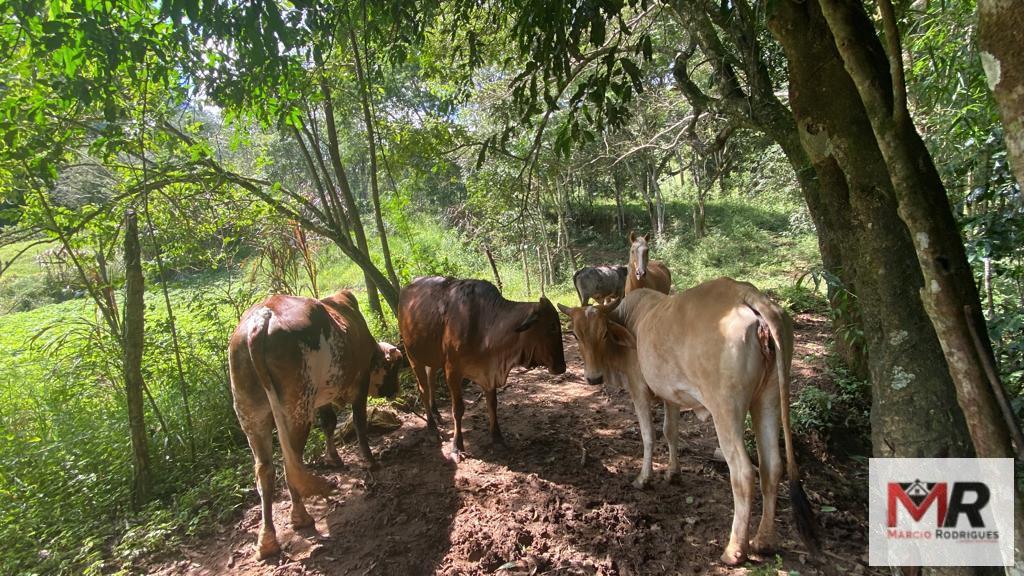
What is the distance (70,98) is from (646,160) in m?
19.0

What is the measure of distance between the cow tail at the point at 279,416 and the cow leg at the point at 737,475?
→ 2.72m

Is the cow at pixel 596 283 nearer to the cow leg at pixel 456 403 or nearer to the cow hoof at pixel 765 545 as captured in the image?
the cow leg at pixel 456 403

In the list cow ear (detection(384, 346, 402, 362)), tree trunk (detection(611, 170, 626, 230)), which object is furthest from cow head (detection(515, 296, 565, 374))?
Answer: tree trunk (detection(611, 170, 626, 230))

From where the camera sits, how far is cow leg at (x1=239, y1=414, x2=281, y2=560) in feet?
11.8

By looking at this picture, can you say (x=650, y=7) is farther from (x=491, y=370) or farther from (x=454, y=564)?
(x=454, y=564)

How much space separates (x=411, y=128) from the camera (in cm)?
725

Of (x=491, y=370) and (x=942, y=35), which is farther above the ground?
(x=942, y=35)

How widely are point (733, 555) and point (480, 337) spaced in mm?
2742

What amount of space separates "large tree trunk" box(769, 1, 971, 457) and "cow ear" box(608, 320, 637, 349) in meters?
1.79

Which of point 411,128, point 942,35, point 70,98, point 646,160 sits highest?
point 646,160

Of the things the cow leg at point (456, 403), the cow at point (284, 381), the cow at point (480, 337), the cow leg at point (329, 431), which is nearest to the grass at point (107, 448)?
the cow leg at point (329, 431)

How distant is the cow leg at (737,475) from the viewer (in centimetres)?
296

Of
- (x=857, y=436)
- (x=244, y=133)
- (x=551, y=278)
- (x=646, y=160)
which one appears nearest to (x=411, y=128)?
(x=244, y=133)

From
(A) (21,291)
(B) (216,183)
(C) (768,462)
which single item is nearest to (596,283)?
(B) (216,183)
